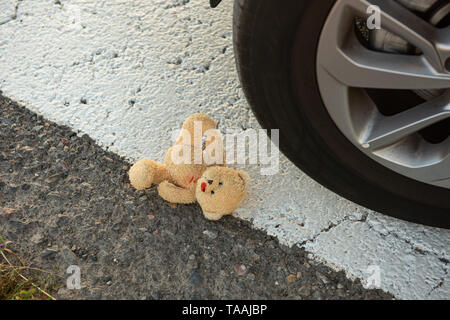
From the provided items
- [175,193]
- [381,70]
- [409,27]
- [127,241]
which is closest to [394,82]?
[381,70]

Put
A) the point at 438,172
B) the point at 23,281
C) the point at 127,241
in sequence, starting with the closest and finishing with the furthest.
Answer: the point at 438,172, the point at 23,281, the point at 127,241

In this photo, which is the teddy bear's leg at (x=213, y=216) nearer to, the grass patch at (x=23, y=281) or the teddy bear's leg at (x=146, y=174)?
the teddy bear's leg at (x=146, y=174)

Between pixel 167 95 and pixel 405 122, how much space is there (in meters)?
1.18

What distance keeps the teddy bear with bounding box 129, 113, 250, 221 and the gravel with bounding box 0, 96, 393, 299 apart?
0.27ft

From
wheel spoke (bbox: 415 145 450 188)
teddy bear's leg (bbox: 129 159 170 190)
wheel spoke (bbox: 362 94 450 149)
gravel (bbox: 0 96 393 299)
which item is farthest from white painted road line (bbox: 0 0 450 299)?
wheel spoke (bbox: 362 94 450 149)

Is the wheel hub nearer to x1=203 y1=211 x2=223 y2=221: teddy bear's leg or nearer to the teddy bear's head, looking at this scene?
the teddy bear's head

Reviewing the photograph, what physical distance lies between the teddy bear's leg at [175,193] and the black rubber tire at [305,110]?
42cm

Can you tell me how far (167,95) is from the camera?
2.45 meters

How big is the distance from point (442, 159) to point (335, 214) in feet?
1.64

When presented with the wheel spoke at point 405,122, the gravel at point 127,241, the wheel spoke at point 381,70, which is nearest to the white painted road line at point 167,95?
the gravel at point 127,241

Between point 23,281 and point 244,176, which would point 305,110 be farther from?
point 23,281

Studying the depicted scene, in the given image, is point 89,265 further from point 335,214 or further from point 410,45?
point 410,45

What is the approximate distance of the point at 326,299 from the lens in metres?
1.78

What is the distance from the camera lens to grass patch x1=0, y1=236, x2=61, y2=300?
177 centimetres
